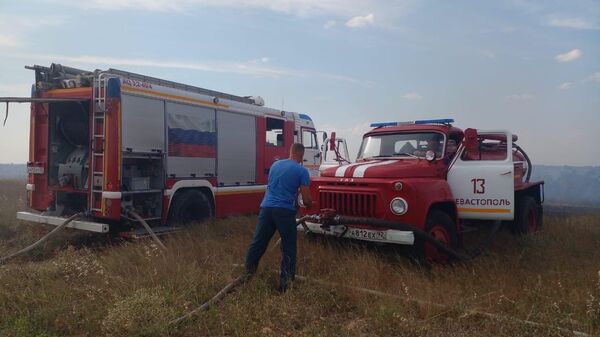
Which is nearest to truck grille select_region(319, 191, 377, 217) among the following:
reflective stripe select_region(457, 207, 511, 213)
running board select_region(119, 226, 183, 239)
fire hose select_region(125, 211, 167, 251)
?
reflective stripe select_region(457, 207, 511, 213)

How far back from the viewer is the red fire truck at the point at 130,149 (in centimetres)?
821

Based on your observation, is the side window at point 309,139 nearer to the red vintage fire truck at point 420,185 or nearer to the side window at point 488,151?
the red vintage fire truck at point 420,185

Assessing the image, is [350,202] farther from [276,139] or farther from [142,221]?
[276,139]

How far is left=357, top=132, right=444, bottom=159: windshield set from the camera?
7.98m

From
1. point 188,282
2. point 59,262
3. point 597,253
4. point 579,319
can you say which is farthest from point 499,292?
point 59,262

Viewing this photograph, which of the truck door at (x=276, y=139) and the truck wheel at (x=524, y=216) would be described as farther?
the truck door at (x=276, y=139)

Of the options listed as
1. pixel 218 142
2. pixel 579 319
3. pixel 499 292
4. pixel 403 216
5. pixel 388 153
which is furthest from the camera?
pixel 218 142

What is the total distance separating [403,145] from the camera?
8.25 m

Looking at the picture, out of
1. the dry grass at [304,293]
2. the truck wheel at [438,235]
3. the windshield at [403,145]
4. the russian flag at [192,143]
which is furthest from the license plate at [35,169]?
the truck wheel at [438,235]

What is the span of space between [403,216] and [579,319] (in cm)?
251

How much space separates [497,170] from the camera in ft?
24.6

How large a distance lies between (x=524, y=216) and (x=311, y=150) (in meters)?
6.04

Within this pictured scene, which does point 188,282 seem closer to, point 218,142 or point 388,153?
point 388,153

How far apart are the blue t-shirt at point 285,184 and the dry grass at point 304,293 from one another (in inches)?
38.9
